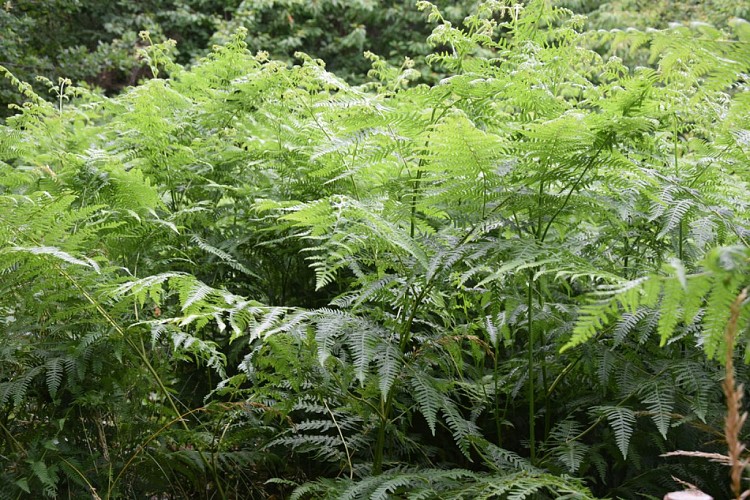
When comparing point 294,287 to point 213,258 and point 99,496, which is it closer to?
point 213,258

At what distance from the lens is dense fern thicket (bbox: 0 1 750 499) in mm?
1520

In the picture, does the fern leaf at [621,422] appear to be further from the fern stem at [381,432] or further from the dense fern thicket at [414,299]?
the fern stem at [381,432]

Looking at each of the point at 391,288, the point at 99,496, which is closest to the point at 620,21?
the point at 391,288

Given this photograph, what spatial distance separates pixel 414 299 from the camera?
165cm

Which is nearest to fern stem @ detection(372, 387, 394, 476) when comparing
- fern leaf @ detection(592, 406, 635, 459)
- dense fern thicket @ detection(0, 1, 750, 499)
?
dense fern thicket @ detection(0, 1, 750, 499)

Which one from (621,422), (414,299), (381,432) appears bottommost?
(381,432)

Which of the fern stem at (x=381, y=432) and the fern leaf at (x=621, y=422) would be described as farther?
the fern stem at (x=381, y=432)

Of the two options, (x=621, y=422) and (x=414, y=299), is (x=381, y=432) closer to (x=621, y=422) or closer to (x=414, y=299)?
(x=414, y=299)

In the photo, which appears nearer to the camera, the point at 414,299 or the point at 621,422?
the point at 621,422

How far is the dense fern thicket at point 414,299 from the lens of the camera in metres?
1.52

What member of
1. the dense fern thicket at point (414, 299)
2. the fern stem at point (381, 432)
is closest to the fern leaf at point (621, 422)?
the dense fern thicket at point (414, 299)

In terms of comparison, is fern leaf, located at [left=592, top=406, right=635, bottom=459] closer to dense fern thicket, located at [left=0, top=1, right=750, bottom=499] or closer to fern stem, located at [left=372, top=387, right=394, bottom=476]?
dense fern thicket, located at [left=0, top=1, right=750, bottom=499]

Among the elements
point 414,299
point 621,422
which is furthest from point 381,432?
point 621,422

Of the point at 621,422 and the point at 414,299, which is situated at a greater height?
the point at 414,299
